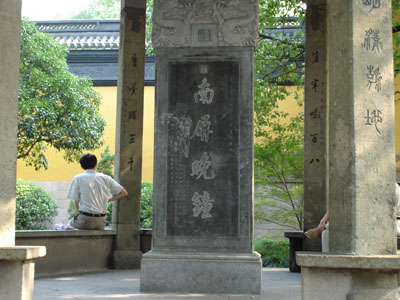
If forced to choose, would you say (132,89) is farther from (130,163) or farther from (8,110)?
(8,110)

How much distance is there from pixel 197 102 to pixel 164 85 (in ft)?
1.34

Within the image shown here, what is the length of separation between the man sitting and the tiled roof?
32.1 ft

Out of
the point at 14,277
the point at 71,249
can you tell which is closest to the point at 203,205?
the point at 71,249

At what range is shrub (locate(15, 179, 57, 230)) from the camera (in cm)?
1410

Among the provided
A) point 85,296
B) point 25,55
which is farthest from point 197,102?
point 25,55

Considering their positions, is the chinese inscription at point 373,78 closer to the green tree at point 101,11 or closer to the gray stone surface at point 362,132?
the gray stone surface at point 362,132

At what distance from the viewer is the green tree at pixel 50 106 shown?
13680 millimetres

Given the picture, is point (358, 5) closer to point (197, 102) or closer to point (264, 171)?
point (197, 102)

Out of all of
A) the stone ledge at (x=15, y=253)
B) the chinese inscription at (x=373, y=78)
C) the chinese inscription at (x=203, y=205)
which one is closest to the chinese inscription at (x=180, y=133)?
the chinese inscription at (x=203, y=205)

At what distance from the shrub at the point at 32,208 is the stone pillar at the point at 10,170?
10216 millimetres

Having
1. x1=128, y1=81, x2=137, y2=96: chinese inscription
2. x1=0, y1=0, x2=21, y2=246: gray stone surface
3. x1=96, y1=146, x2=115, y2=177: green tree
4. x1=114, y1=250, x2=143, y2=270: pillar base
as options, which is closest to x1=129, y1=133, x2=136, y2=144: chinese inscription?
x1=128, y1=81, x2=137, y2=96: chinese inscription

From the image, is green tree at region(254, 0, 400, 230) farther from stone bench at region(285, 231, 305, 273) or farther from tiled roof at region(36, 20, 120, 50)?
tiled roof at region(36, 20, 120, 50)

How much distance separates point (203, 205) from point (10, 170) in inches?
101

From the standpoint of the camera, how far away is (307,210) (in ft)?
27.6
